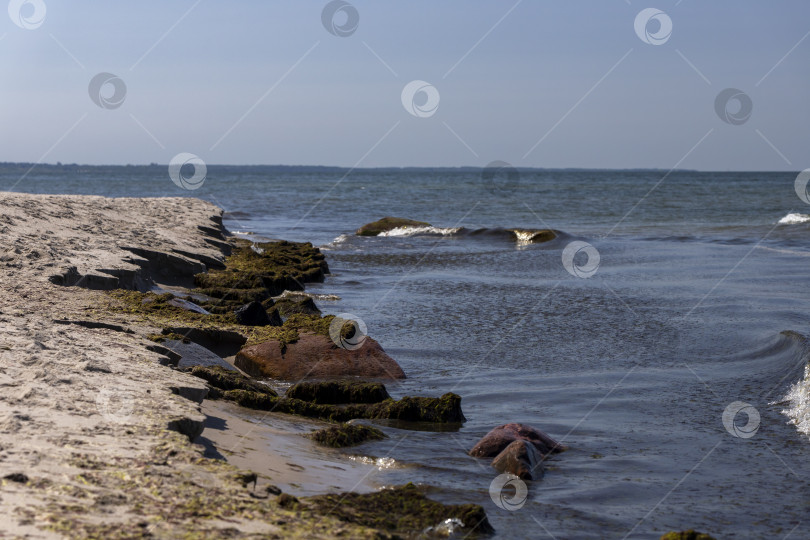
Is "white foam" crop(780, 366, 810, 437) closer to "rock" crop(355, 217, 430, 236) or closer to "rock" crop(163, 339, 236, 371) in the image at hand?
"rock" crop(163, 339, 236, 371)

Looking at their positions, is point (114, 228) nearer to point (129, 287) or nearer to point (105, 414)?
point (129, 287)

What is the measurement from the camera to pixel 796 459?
556 cm

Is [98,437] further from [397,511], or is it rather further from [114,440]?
[397,511]

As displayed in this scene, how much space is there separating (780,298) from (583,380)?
19.2ft

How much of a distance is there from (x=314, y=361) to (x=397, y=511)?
3.45 meters

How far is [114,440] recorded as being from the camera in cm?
407

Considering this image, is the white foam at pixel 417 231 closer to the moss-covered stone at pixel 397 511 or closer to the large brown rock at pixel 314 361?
the large brown rock at pixel 314 361

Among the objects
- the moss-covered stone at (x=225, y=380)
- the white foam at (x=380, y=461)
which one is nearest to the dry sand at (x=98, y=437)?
the white foam at (x=380, y=461)

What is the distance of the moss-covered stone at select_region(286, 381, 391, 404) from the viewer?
659cm

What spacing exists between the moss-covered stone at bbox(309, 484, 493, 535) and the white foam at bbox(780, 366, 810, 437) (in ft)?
10.9

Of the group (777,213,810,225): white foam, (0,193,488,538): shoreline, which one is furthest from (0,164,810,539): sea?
(777,213,810,225): white foam

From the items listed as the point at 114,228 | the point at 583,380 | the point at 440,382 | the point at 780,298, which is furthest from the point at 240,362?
the point at 780,298

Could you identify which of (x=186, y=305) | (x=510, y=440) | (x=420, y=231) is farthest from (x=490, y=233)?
(x=510, y=440)

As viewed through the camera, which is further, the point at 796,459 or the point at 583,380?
the point at 583,380
